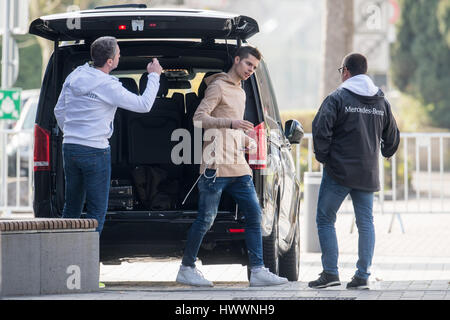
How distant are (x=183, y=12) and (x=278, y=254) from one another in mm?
2129

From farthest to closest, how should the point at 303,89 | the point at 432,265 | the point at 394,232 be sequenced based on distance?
the point at 303,89
the point at 394,232
the point at 432,265

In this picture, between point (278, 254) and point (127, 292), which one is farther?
point (278, 254)

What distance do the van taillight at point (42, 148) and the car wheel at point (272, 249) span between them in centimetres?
168

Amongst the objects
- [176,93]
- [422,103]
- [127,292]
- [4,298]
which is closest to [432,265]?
[176,93]

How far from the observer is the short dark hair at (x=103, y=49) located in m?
7.69

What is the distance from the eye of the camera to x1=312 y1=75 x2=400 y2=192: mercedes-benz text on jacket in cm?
797

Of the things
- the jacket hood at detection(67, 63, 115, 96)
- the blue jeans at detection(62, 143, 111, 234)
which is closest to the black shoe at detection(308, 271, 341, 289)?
the blue jeans at detection(62, 143, 111, 234)

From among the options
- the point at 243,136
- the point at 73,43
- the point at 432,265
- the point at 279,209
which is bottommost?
the point at 432,265

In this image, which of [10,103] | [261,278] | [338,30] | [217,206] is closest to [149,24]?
[217,206]

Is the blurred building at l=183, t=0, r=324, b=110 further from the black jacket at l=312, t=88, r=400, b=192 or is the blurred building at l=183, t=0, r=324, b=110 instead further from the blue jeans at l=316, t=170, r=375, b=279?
the black jacket at l=312, t=88, r=400, b=192

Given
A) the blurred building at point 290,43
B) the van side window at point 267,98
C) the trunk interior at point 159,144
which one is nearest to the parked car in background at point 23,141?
the trunk interior at point 159,144

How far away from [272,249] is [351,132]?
1.08 metres

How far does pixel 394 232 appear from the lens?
14.4 m

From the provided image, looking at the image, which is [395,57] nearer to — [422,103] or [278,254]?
[422,103]
